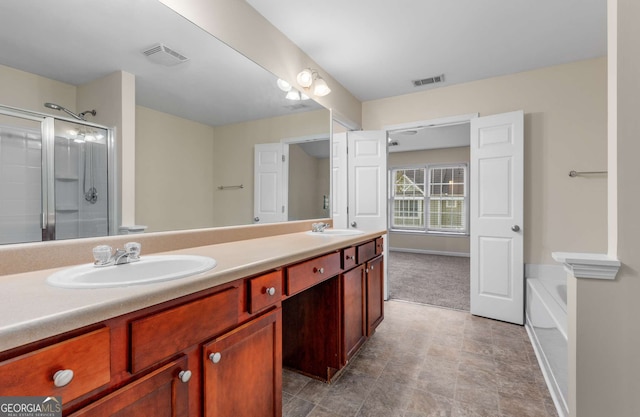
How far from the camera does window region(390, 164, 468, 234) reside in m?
6.17

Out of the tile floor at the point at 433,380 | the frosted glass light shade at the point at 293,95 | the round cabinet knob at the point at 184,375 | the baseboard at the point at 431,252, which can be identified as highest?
the frosted glass light shade at the point at 293,95

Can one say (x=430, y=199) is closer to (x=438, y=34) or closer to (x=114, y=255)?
(x=438, y=34)

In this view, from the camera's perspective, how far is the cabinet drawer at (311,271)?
1.32 m

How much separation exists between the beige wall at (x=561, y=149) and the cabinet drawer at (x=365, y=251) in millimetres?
1666

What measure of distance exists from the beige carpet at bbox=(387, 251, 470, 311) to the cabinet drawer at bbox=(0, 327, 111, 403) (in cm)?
319

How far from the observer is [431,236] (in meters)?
6.38

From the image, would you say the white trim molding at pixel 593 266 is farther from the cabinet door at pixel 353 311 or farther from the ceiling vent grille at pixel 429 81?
the ceiling vent grille at pixel 429 81

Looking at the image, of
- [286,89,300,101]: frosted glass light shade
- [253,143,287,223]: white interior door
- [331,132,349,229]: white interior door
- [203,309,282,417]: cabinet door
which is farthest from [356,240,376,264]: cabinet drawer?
[286,89,300,101]: frosted glass light shade

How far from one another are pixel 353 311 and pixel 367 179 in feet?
5.94

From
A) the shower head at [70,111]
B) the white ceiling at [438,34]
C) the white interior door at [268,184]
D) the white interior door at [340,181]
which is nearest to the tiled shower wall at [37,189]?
the shower head at [70,111]

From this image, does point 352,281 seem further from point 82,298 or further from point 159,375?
point 82,298

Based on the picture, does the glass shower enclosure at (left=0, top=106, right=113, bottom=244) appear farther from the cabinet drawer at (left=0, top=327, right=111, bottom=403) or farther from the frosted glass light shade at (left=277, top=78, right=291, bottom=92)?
the frosted glass light shade at (left=277, top=78, right=291, bottom=92)

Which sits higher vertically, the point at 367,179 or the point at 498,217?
the point at 367,179

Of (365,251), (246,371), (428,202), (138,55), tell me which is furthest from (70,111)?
(428,202)
